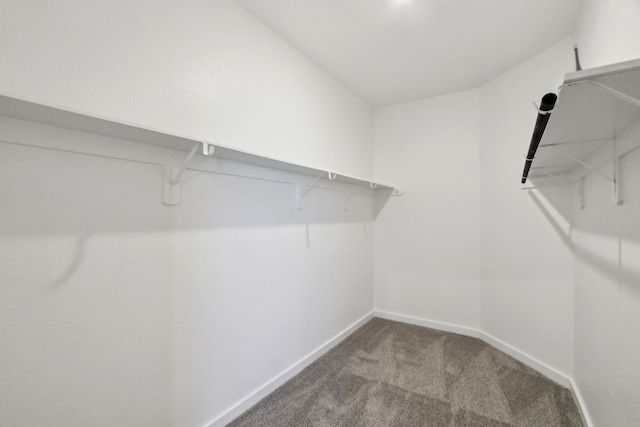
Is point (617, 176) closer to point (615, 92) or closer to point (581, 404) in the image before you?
point (615, 92)

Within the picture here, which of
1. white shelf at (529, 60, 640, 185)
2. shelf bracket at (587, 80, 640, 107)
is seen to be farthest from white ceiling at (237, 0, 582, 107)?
shelf bracket at (587, 80, 640, 107)

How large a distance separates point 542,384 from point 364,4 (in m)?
2.90

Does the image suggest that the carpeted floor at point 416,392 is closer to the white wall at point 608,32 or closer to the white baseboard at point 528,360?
the white baseboard at point 528,360

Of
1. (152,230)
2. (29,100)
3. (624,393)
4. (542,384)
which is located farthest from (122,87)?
(542,384)

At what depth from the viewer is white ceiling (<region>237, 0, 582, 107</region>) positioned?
169 centimetres

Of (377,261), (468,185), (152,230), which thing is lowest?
(377,261)

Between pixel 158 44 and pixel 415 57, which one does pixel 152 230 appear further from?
pixel 415 57

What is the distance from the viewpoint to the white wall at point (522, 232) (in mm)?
1992

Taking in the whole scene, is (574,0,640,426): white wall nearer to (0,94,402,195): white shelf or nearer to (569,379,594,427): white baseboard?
(569,379,594,427): white baseboard

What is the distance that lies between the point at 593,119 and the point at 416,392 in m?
1.85

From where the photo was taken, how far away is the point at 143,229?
1.22 metres

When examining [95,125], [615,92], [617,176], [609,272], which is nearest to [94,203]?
[95,125]

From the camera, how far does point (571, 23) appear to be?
5.93 ft

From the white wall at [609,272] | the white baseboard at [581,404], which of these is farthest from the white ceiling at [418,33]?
the white baseboard at [581,404]
